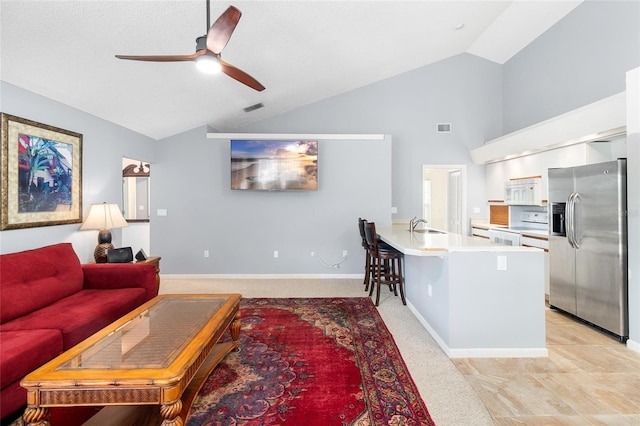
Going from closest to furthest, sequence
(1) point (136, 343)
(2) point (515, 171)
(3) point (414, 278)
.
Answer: (1) point (136, 343) → (3) point (414, 278) → (2) point (515, 171)

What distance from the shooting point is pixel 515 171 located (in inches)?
209

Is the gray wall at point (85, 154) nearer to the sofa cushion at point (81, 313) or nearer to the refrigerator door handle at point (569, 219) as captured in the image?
the sofa cushion at point (81, 313)

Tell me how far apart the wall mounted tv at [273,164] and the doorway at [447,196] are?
8.07 ft

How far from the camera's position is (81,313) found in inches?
94.1

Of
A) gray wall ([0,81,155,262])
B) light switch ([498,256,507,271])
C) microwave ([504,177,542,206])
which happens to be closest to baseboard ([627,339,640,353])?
light switch ([498,256,507,271])

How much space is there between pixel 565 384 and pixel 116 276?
3987 mm

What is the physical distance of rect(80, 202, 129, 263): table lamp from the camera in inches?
137

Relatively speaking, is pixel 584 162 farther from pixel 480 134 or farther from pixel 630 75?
pixel 480 134

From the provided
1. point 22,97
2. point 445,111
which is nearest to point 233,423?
point 22,97

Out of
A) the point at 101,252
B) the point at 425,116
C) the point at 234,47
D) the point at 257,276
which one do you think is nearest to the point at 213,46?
the point at 234,47

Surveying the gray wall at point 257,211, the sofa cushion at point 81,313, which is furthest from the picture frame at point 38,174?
the gray wall at point 257,211

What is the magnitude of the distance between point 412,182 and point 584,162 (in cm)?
268

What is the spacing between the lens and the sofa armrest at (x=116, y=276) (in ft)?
10.3

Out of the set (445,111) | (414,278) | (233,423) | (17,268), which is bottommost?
(233,423)
